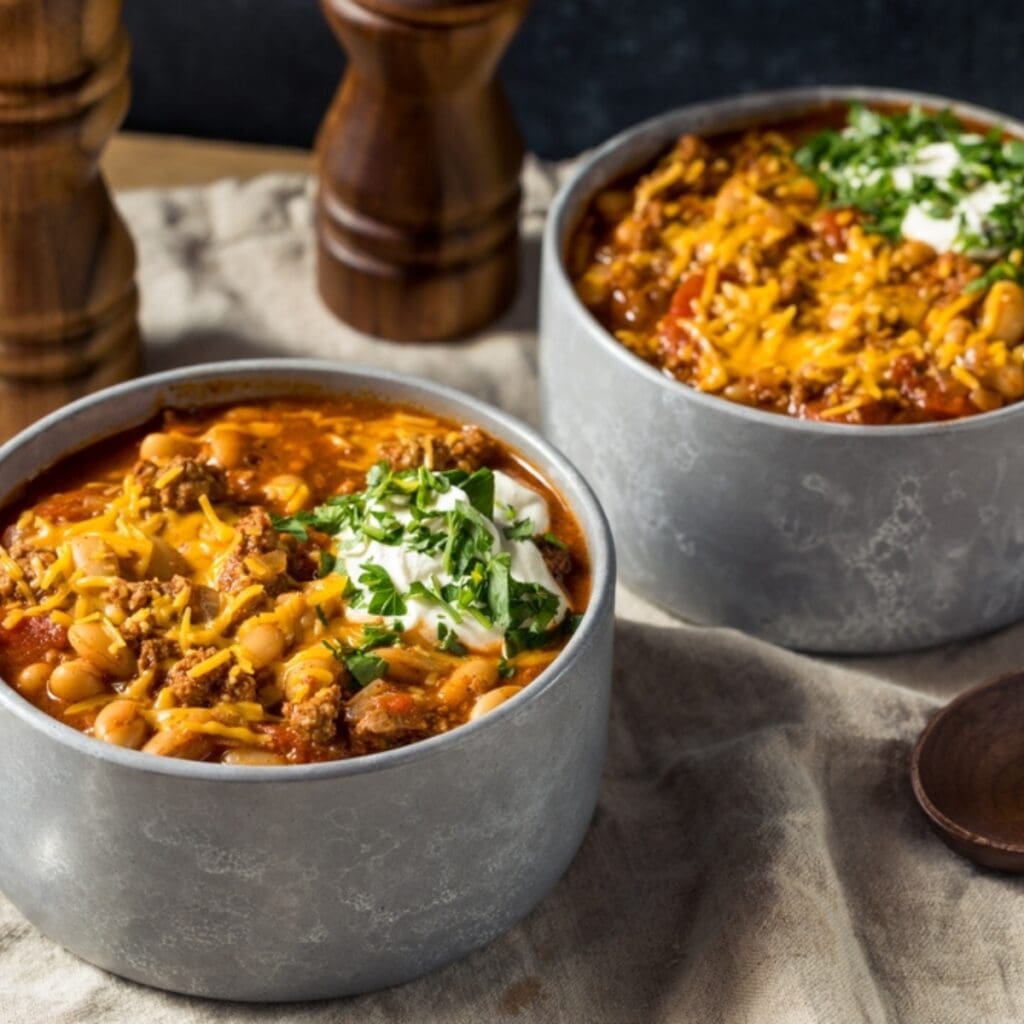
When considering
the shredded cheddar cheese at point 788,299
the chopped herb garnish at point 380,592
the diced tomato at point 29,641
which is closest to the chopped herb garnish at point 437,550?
the chopped herb garnish at point 380,592

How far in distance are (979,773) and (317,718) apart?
94 centimetres

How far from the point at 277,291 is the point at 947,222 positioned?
122cm

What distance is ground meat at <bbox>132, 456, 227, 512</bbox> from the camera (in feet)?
7.93

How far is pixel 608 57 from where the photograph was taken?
4242mm

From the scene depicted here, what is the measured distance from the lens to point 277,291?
11.7ft

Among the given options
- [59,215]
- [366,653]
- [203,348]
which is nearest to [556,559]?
[366,653]

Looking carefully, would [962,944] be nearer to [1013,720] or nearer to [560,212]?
[1013,720]

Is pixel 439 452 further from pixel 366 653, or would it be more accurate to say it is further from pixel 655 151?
pixel 655 151

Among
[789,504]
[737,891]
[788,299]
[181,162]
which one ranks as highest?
[788,299]

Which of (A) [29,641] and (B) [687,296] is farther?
(B) [687,296]

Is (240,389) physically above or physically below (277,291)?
above

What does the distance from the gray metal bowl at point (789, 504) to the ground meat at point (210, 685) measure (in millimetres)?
794

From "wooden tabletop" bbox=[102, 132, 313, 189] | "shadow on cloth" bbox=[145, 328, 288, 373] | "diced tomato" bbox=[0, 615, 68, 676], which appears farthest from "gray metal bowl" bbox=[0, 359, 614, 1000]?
"wooden tabletop" bbox=[102, 132, 313, 189]

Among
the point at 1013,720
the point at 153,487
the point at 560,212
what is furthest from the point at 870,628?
the point at 153,487
